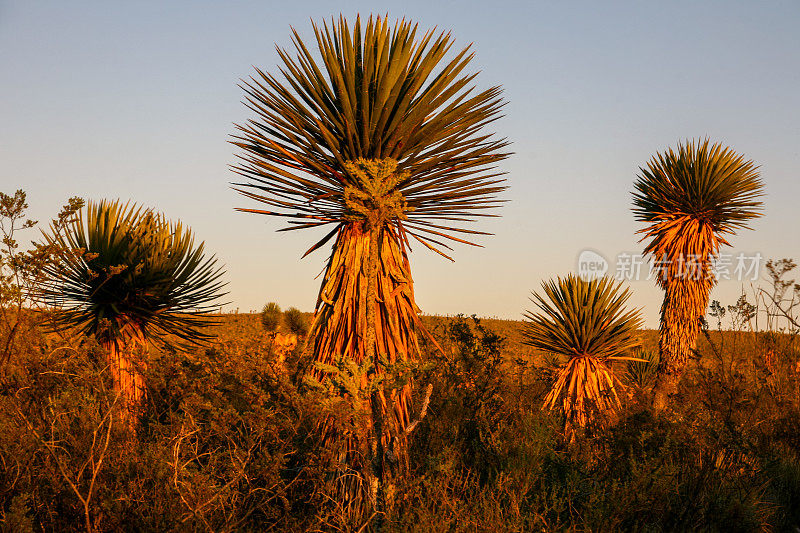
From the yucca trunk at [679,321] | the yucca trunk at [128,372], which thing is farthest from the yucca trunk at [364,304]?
the yucca trunk at [679,321]

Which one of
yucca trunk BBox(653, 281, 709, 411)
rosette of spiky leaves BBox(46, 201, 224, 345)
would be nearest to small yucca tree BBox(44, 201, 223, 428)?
rosette of spiky leaves BBox(46, 201, 224, 345)

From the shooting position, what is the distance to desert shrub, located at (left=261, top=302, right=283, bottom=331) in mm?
18078

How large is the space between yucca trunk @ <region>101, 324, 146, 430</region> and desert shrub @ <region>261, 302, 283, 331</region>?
945 centimetres

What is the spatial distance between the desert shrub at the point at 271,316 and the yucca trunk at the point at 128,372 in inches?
372

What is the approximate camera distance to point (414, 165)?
6.41 m

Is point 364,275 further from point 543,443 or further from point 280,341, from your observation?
→ point 280,341

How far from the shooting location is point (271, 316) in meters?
18.2

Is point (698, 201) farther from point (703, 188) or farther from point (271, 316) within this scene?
point (271, 316)

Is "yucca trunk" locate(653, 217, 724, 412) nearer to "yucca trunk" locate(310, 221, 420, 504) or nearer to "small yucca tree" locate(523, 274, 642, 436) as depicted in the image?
"small yucca tree" locate(523, 274, 642, 436)

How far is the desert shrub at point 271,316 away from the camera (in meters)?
18.1

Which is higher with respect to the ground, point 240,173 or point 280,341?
point 240,173

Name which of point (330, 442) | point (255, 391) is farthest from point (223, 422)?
point (330, 442)

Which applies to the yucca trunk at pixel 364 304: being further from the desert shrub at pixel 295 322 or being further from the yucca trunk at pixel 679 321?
the desert shrub at pixel 295 322

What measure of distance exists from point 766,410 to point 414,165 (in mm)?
7394
